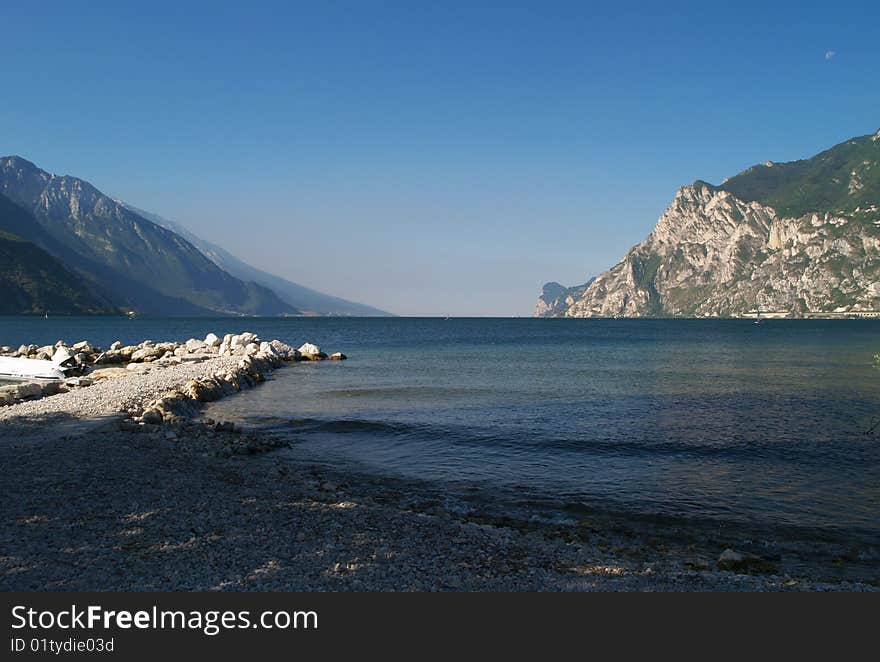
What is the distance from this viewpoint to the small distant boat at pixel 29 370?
1693 inches

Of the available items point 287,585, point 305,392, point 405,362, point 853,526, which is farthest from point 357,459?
point 405,362

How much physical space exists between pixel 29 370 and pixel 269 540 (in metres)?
43.8

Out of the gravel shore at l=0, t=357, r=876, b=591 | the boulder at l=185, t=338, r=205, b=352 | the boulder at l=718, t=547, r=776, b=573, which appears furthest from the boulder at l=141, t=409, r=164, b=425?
the boulder at l=185, t=338, r=205, b=352

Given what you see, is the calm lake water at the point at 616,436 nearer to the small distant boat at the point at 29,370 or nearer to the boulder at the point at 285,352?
the boulder at the point at 285,352

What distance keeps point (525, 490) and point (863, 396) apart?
31882 mm

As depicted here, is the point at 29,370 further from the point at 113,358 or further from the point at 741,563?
the point at 741,563

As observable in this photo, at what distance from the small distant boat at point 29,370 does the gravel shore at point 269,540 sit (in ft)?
96.6

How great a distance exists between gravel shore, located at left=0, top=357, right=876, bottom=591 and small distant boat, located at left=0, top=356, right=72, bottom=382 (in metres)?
29.4

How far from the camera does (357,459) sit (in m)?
21.0

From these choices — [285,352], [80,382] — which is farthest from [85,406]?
[285,352]

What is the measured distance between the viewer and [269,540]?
10.8m

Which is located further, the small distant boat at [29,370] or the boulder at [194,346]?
the boulder at [194,346]

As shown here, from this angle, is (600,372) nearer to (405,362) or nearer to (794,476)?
(405,362)

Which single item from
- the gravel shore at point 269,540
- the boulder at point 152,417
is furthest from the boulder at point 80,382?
the gravel shore at point 269,540
